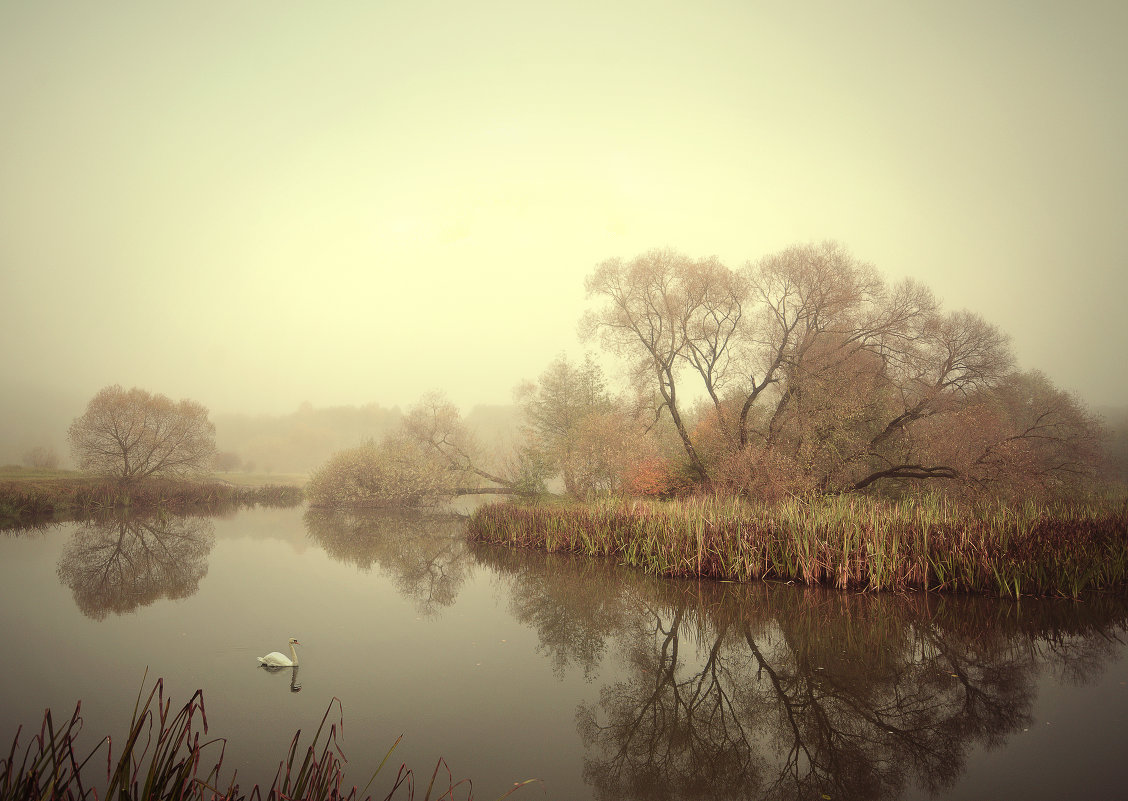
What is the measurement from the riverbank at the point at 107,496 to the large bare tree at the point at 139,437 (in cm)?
96

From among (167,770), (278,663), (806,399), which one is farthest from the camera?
(806,399)

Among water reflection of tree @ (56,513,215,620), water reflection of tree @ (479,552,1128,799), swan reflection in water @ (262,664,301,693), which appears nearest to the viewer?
water reflection of tree @ (479,552,1128,799)

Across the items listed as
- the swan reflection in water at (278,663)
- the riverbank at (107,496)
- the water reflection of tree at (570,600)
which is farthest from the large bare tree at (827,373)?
the riverbank at (107,496)

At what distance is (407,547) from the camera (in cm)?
1817

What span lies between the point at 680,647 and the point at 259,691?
5385 mm

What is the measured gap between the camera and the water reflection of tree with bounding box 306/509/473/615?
12.5 meters

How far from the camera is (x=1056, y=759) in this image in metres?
4.82

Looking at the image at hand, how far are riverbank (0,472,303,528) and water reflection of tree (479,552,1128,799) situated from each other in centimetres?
2567

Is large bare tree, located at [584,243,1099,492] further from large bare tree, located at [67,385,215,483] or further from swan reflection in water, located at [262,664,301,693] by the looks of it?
large bare tree, located at [67,385,215,483]

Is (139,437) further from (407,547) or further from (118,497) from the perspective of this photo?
(407,547)

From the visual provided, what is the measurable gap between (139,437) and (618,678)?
35079 millimetres

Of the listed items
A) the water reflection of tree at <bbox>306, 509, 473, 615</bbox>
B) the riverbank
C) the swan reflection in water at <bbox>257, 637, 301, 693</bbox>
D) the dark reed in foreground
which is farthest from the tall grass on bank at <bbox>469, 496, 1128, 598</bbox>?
the riverbank

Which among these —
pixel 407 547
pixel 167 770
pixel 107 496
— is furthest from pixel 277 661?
pixel 107 496

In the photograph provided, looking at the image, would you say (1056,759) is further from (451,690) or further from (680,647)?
(451,690)
